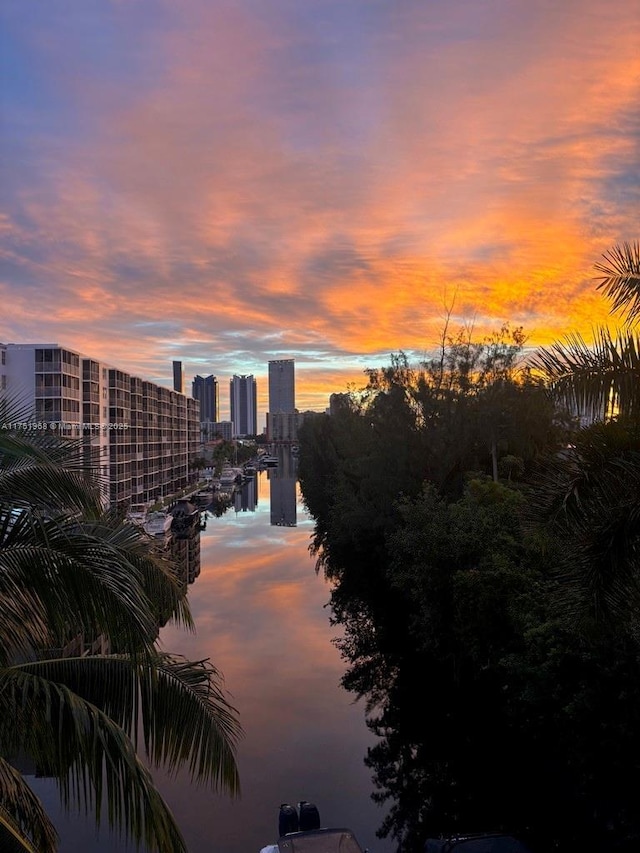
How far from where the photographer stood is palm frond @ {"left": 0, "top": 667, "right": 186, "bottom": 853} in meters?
4.50

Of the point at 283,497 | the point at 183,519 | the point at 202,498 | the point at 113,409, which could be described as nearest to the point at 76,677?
the point at 183,519

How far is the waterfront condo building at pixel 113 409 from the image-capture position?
48.3 metres

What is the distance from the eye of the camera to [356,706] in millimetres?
Answer: 19969

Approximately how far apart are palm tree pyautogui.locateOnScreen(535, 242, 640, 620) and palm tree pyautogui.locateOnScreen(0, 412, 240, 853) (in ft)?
11.0

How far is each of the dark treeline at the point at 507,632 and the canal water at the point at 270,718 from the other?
74 centimetres

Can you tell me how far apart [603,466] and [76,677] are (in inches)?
184

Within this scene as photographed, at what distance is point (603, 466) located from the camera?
625 cm

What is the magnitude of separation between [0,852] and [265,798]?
1179 centimetres

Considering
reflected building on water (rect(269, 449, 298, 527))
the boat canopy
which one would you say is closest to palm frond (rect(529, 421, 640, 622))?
the boat canopy

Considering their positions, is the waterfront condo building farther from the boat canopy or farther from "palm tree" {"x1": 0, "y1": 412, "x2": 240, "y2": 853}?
"palm tree" {"x1": 0, "y1": 412, "x2": 240, "y2": 853}

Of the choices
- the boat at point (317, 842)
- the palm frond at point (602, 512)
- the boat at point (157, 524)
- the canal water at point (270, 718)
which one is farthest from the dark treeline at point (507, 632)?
the boat at point (157, 524)

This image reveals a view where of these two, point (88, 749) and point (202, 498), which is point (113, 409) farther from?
point (88, 749)

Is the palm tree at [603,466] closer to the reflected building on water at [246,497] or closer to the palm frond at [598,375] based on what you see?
the palm frond at [598,375]

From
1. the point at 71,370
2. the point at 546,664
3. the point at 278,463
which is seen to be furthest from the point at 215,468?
the point at 546,664
